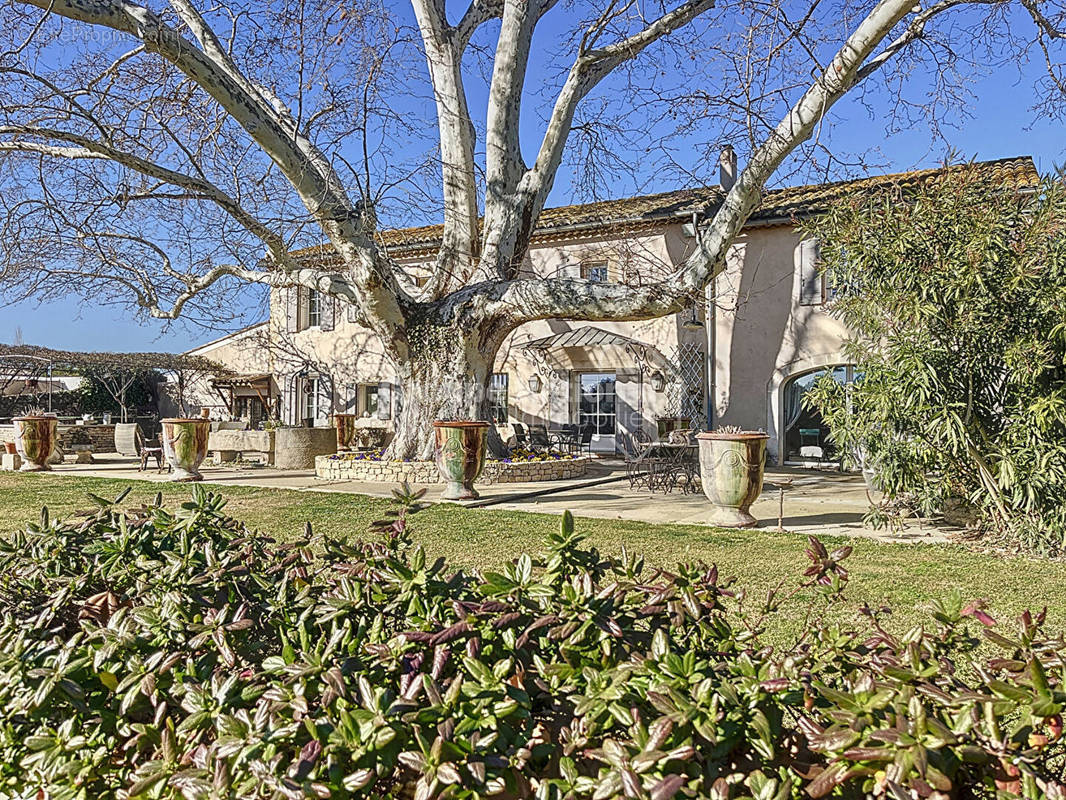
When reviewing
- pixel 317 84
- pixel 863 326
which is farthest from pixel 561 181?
pixel 863 326

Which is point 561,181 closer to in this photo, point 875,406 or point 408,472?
point 408,472

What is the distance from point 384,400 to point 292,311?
4.07 metres

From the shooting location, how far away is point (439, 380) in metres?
13.1

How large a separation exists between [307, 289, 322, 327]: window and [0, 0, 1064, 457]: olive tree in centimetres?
717

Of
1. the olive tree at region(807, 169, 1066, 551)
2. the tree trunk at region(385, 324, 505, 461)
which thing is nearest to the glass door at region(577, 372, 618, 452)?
the tree trunk at region(385, 324, 505, 461)

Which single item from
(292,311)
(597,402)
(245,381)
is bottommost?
(597,402)

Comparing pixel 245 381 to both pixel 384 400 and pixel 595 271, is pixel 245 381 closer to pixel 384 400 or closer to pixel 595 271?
pixel 384 400

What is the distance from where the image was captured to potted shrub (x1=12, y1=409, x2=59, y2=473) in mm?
15031

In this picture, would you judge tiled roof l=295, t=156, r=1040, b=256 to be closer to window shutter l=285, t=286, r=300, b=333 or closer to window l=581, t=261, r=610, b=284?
window l=581, t=261, r=610, b=284

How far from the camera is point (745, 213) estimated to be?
9703mm

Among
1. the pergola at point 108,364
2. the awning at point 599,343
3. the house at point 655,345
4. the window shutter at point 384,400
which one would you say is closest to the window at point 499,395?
the house at point 655,345

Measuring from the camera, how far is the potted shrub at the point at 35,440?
1503 centimetres

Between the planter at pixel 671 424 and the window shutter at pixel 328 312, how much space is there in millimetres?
9568

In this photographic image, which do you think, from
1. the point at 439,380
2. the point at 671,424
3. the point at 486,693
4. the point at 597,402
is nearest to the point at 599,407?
the point at 597,402
